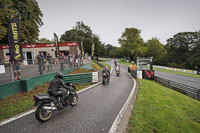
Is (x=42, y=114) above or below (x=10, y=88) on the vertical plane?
below

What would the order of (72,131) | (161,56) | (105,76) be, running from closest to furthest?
(72,131) < (105,76) < (161,56)

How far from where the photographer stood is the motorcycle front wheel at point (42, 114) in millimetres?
3261

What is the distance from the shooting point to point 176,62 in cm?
4628

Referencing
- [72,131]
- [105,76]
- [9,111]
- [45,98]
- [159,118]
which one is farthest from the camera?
[105,76]

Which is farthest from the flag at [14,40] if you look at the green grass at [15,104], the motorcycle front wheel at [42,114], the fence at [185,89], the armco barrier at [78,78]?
the fence at [185,89]

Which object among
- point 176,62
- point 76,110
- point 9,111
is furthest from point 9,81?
point 176,62

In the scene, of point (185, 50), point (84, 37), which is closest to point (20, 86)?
point (84, 37)

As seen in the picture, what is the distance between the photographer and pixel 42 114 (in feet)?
11.3

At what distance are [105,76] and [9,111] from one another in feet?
21.9

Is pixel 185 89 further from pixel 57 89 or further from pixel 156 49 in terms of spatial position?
pixel 156 49

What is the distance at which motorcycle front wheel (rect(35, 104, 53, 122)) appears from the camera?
128 inches

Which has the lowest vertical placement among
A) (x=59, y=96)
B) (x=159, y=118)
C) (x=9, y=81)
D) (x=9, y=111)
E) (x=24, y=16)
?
(x=159, y=118)

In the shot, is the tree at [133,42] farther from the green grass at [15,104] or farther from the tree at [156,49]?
the green grass at [15,104]

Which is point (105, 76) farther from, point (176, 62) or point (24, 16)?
point (176, 62)
